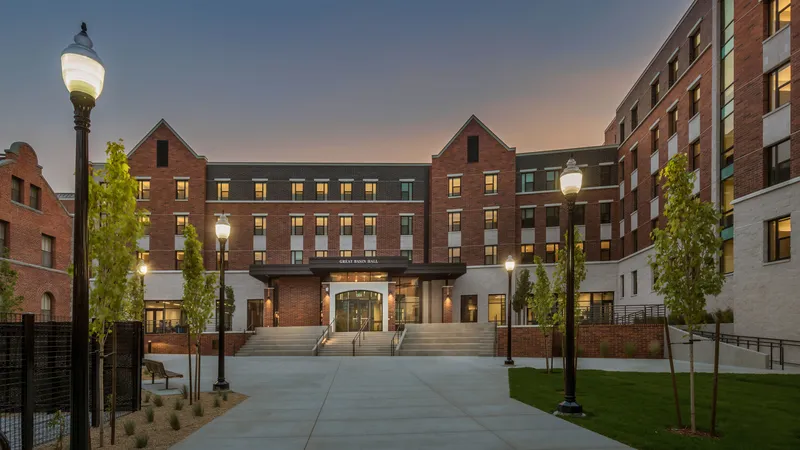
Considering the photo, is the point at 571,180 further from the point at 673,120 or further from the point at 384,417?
the point at 673,120

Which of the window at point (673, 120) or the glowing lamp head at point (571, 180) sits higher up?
the window at point (673, 120)

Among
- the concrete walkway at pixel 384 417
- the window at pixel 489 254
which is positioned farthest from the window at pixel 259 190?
the concrete walkway at pixel 384 417

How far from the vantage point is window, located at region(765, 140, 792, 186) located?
23031 millimetres

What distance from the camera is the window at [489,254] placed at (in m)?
47.4

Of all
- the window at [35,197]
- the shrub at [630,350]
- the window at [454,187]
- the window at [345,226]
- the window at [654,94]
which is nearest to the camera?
the shrub at [630,350]

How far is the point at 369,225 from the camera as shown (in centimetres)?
5003

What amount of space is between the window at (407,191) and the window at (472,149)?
5.79 meters

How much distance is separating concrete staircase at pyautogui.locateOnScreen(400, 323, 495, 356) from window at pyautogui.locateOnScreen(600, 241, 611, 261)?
15148 mm

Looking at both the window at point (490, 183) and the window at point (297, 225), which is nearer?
the window at point (490, 183)

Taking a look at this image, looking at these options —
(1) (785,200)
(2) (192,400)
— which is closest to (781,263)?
(1) (785,200)

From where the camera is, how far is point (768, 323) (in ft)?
76.6

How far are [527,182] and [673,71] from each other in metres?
15.0

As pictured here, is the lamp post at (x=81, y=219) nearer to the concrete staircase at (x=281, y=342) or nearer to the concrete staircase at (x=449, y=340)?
the concrete staircase at (x=449, y=340)

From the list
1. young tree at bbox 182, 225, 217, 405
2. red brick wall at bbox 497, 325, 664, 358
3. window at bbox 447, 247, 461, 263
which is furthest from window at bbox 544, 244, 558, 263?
young tree at bbox 182, 225, 217, 405
